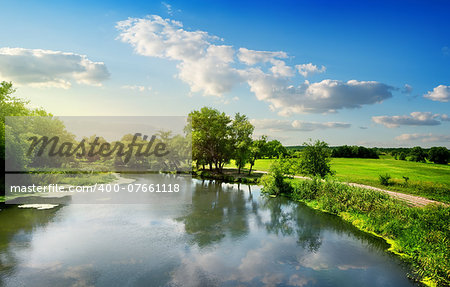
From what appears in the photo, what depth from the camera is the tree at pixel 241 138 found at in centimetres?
5031

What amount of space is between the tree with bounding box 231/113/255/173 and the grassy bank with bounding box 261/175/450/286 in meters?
20.3

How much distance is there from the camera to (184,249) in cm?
1547

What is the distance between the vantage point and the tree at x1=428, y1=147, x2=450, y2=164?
226 ft

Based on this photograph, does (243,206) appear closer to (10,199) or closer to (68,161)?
(10,199)

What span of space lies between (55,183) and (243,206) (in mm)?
27202

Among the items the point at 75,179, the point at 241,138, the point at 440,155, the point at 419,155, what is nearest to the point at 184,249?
the point at 75,179

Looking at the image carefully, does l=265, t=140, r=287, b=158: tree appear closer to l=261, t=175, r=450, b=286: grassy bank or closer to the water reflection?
l=261, t=175, r=450, b=286: grassy bank

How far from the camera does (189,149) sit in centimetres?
5516

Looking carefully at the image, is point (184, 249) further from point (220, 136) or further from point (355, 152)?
point (355, 152)

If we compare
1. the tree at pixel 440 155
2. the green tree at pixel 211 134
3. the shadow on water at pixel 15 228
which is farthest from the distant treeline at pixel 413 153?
the shadow on water at pixel 15 228

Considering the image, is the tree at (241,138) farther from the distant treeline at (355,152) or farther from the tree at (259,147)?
the distant treeline at (355,152)

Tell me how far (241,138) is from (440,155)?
59188 millimetres

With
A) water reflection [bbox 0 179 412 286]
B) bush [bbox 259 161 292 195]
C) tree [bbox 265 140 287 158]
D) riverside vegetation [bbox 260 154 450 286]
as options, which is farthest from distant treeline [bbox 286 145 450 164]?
water reflection [bbox 0 179 412 286]

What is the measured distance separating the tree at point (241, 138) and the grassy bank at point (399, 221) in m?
20.3
